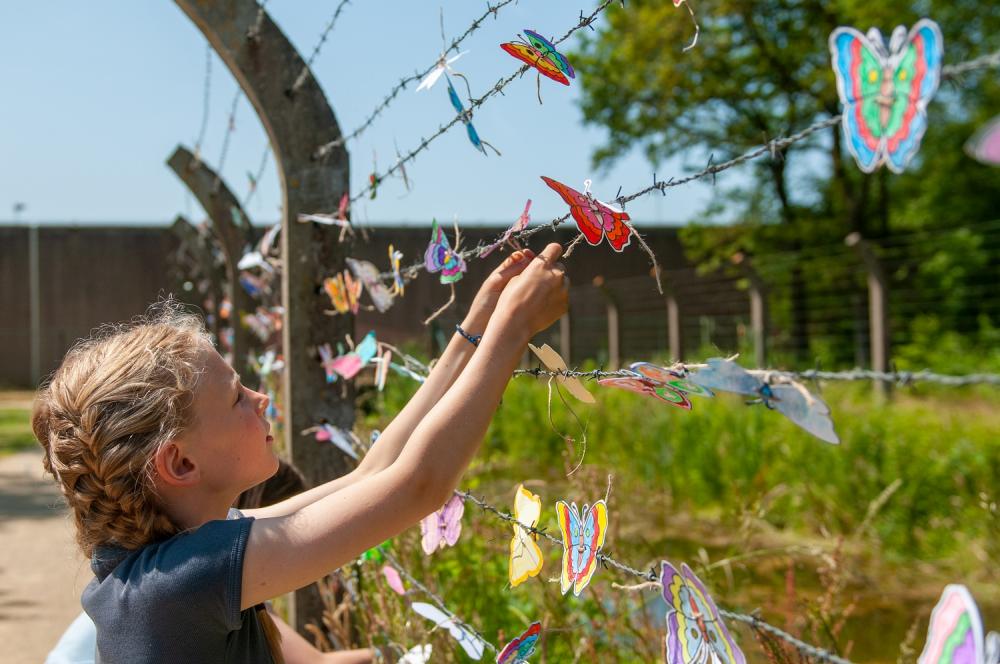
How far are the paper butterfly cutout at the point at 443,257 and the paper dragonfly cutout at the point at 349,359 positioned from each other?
1.45 feet

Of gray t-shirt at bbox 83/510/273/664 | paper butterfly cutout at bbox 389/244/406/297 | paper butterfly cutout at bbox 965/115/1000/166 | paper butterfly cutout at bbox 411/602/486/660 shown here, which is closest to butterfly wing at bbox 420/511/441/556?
paper butterfly cutout at bbox 411/602/486/660

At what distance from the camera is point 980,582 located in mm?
4320

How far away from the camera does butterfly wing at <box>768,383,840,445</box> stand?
103cm

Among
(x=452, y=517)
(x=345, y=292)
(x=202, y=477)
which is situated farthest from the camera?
(x=345, y=292)

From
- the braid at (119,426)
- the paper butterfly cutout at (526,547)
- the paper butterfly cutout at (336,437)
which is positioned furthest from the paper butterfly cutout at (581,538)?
the paper butterfly cutout at (336,437)

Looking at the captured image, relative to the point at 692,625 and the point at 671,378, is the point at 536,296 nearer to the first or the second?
the point at 671,378

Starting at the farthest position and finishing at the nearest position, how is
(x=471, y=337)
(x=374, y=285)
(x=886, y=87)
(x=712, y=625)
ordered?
(x=374, y=285) < (x=471, y=337) < (x=712, y=625) < (x=886, y=87)

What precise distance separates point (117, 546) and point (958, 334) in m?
11.1

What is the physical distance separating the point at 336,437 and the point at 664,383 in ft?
4.49

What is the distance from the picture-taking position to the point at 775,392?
42.3 inches

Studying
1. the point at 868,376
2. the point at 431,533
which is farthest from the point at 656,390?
the point at 431,533

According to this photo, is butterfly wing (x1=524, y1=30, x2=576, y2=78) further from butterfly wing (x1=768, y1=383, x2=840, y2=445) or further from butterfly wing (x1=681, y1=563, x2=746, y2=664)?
butterfly wing (x1=681, y1=563, x2=746, y2=664)

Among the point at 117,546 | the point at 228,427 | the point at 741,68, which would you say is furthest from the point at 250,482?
the point at 741,68

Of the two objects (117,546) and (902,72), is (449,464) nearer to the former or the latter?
(117,546)
